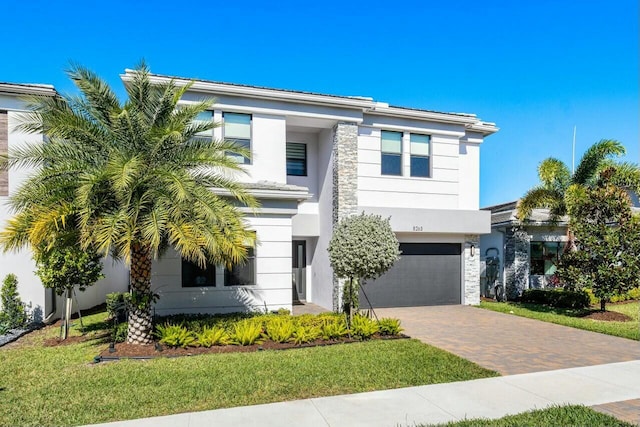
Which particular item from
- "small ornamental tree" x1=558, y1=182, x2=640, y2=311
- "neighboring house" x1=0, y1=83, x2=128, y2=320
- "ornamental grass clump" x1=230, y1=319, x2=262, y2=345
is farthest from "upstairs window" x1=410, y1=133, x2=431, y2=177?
"neighboring house" x1=0, y1=83, x2=128, y2=320

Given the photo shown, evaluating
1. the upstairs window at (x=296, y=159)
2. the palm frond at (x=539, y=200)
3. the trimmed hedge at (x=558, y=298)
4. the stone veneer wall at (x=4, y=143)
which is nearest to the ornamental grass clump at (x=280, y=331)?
the upstairs window at (x=296, y=159)

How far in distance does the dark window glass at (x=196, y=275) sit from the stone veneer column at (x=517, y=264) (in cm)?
1368

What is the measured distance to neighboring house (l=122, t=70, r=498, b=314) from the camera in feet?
41.1

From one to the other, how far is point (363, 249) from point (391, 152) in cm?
690

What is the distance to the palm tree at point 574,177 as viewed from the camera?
575 inches

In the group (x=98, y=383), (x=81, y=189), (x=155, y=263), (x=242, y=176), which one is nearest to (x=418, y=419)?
(x=98, y=383)

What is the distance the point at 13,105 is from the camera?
1196 cm

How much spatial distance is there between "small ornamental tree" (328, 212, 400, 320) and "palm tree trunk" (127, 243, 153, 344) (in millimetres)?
4581

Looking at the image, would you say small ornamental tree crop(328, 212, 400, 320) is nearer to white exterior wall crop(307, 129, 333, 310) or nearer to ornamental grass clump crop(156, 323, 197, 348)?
ornamental grass clump crop(156, 323, 197, 348)

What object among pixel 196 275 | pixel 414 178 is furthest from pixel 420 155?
pixel 196 275

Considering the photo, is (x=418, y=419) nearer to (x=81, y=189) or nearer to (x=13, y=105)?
(x=81, y=189)

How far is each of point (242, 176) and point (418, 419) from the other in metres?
9.98

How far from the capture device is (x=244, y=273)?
12633mm

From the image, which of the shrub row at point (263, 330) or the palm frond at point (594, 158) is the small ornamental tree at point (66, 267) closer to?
the shrub row at point (263, 330)
